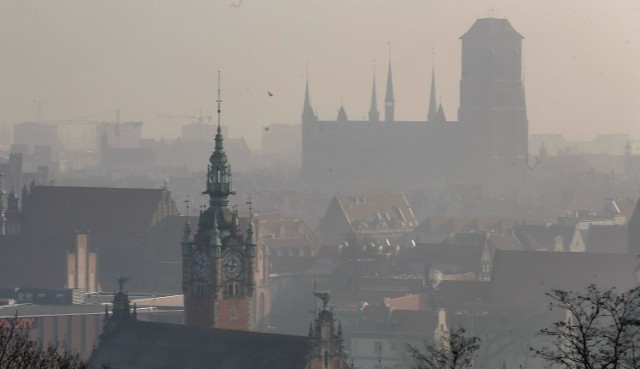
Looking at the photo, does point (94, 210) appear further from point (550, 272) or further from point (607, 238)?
point (607, 238)

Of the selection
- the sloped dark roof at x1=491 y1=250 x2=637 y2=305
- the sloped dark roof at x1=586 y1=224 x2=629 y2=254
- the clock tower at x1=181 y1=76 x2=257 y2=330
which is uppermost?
the sloped dark roof at x1=586 y1=224 x2=629 y2=254

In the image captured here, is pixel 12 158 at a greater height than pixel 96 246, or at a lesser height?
greater

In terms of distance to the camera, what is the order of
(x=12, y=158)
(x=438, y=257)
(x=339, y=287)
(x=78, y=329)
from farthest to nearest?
(x=12, y=158)
(x=438, y=257)
(x=339, y=287)
(x=78, y=329)

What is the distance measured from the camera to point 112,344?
76.2 meters

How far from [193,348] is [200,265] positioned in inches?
326

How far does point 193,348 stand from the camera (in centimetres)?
7288

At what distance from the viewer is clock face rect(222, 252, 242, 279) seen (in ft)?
265

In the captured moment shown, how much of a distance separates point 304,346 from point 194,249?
12.2 m

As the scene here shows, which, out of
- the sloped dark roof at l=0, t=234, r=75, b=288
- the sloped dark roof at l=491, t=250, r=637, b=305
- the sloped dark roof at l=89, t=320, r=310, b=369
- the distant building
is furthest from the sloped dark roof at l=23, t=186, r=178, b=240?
the sloped dark roof at l=89, t=320, r=310, b=369

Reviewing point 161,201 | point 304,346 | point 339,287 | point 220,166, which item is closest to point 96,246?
point 161,201

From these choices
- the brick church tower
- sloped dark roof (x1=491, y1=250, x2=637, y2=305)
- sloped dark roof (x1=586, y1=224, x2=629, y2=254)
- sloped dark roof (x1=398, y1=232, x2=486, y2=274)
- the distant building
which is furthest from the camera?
the distant building

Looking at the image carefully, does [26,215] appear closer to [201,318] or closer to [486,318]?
[486,318]

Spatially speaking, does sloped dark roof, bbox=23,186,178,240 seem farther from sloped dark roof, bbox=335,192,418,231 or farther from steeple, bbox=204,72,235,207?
steeple, bbox=204,72,235,207

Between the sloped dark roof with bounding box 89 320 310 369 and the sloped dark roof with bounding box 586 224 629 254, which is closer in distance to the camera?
the sloped dark roof with bounding box 89 320 310 369
